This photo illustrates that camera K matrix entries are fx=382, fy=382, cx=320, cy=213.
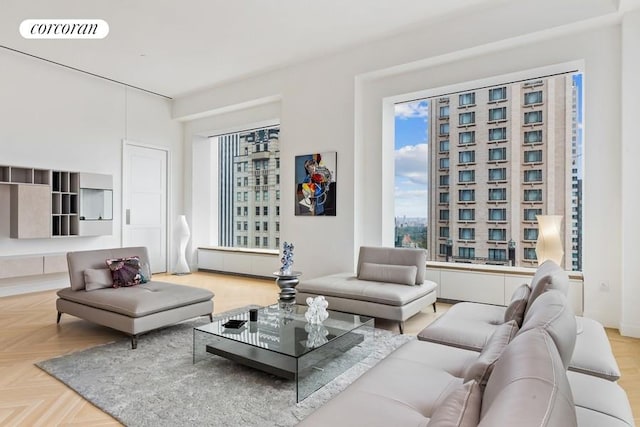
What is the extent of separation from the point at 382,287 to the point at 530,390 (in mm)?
3188

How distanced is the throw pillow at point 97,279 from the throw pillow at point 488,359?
3616 millimetres

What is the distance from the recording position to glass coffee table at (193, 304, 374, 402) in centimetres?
252

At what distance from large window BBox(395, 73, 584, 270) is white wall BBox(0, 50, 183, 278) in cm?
474

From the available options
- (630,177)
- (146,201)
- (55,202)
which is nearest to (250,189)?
(146,201)

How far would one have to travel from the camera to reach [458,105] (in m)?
5.23

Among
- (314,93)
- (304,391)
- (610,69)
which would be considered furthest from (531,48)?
(304,391)

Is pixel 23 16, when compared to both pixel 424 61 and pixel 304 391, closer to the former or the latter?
pixel 424 61

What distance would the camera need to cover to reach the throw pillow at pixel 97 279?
376 cm

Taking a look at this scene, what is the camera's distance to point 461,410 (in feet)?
3.40

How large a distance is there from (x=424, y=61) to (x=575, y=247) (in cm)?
284

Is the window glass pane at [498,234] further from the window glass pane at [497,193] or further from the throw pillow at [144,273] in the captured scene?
the throw pillow at [144,273]

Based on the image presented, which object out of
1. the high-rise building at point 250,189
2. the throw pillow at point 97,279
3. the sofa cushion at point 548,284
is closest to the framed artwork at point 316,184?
the high-rise building at point 250,189

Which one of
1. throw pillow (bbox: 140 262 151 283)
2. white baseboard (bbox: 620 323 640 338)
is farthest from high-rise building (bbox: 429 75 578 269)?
throw pillow (bbox: 140 262 151 283)

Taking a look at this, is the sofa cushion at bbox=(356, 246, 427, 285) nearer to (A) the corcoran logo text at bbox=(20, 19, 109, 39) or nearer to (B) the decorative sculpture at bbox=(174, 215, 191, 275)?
(B) the decorative sculpture at bbox=(174, 215, 191, 275)
